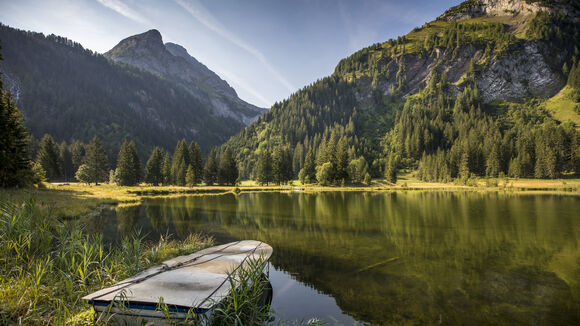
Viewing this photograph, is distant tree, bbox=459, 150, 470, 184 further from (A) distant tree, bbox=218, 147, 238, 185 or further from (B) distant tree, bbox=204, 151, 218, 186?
(B) distant tree, bbox=204, 151, 218, 186

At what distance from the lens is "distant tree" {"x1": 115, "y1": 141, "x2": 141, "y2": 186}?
83750 mm

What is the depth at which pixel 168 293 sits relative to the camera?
6648mm

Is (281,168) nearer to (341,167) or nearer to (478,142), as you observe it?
(341,167)

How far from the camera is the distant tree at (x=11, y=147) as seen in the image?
3269 centimetres

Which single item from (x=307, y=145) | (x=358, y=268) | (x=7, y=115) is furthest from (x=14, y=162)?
(x=307, y=145)

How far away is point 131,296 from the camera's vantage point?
245 inches

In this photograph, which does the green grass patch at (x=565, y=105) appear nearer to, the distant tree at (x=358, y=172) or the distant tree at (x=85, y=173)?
the distant tree at (x=358, y=172)

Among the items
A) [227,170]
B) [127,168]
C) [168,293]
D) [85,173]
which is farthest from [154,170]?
[168,293]

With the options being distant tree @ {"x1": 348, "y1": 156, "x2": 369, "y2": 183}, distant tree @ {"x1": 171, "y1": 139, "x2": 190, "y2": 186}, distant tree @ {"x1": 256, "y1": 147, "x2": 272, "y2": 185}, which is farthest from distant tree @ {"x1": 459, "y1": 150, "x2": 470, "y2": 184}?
distant tree @ {"x1": 171, "y1": 139, "x2": 190, "y2": 186}

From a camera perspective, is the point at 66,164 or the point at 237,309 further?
the point at 66,164

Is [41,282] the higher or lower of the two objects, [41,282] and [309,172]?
the lower

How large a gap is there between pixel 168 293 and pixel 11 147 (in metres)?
44.5

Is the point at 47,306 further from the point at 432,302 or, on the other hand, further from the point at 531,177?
the point at 531,177

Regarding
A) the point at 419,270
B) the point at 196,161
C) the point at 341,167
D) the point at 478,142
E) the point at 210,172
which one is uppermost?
the point at 478,142
